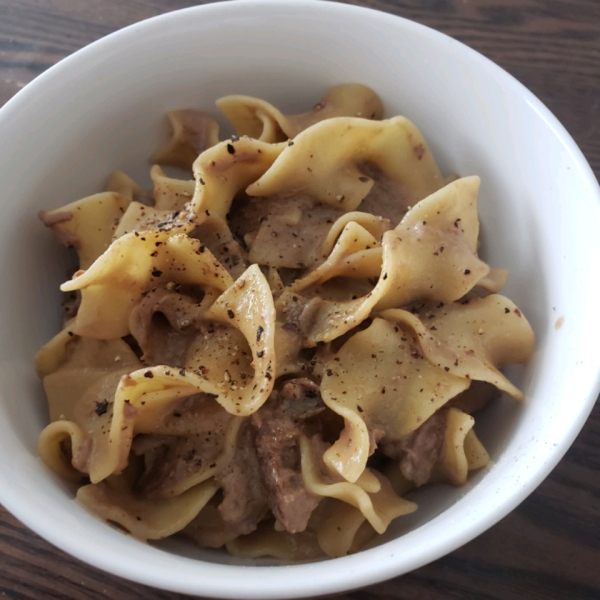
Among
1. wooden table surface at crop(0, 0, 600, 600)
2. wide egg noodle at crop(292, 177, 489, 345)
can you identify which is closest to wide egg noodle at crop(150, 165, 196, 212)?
wide egg noodle at crop(292, 177, 489, 345)

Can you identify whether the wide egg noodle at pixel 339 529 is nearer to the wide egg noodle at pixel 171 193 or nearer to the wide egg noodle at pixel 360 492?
the wide egg noodle at pixel 360 492

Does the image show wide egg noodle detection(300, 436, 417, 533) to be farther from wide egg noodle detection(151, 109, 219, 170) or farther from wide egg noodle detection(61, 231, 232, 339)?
wide egg noodle detection(151, 109, 219, 170)

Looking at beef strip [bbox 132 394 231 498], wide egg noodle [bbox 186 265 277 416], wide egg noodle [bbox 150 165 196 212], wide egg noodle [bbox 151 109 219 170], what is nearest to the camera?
wide egg noodle [bbox 186 265 277 416]

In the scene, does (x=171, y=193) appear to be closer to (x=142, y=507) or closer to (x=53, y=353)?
(x=53, y=353)

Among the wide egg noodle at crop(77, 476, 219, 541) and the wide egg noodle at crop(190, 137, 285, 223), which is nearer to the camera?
the wide egg noodle at crop(77, 476, 219, 541)

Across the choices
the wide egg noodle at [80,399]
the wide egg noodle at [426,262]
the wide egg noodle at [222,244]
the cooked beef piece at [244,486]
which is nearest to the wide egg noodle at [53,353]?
the wide egg noodle at [80,399]

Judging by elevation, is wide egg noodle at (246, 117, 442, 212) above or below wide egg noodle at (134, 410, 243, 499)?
above
